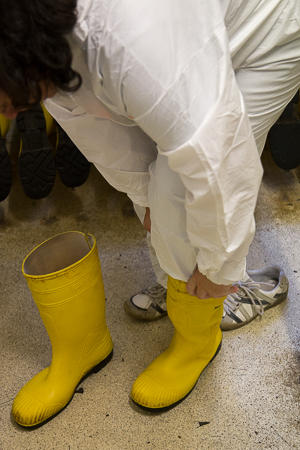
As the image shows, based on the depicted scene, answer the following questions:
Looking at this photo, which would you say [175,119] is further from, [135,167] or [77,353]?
[77,353]

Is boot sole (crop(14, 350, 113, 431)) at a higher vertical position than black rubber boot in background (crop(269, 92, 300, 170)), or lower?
lower

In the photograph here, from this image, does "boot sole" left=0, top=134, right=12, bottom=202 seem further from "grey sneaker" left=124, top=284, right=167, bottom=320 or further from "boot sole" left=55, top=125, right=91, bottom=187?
"grey sneaker" left=124, top=284, right=167, bottom=320

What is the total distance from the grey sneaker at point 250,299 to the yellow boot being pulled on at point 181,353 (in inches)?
4.0

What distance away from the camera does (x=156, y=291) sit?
1.05 metres

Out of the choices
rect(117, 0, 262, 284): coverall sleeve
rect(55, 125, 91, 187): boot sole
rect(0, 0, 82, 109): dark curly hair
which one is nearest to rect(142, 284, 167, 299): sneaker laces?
rect(55, 125, 91, 187): boot sole

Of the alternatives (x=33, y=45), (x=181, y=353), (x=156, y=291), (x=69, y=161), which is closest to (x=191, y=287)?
(x=181, y=353)

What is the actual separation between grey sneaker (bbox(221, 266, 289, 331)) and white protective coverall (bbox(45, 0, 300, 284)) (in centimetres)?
39

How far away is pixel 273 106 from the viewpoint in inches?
28.2

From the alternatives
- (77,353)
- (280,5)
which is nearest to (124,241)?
(77,353)

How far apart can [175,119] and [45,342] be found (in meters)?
0.73

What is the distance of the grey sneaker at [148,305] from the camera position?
102 cm

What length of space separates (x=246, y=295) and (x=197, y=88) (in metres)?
0.69

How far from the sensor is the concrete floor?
81 centimetres

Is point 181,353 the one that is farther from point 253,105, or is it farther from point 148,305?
point 253,105
